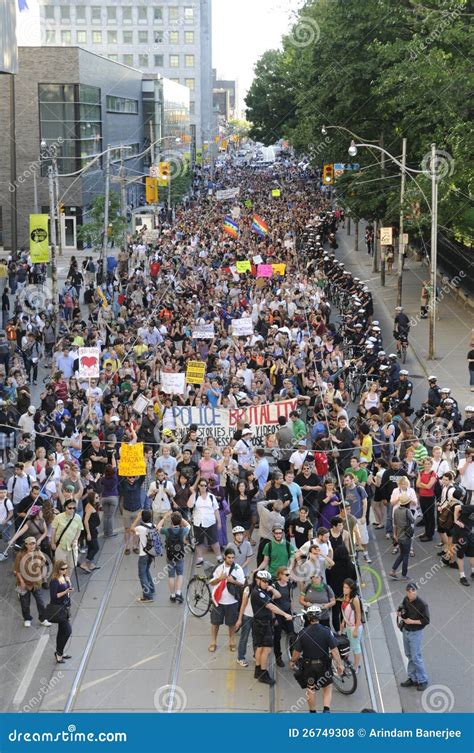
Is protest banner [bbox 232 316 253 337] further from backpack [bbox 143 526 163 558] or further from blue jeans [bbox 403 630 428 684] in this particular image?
blue jeans [bbox 403 630 428 684]

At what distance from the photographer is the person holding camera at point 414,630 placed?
11.3 metres

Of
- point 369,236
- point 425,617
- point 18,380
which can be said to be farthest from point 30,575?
point 369,236

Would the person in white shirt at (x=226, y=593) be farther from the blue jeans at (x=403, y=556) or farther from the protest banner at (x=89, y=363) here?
the protest banner at (x=89, y=363)

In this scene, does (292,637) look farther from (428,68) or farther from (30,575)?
(428,68)

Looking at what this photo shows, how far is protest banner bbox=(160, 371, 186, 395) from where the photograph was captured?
801 inches

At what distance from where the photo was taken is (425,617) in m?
11.3

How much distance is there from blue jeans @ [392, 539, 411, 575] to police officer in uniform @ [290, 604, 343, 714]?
3.58m

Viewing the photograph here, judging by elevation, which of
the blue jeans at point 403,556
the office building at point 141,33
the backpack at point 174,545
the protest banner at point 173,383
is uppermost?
the office building at point 141,33

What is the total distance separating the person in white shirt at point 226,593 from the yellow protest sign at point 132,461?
3604 mm

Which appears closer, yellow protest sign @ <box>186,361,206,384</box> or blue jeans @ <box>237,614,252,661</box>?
blue jeans @ <box>237,614,252,661</box>

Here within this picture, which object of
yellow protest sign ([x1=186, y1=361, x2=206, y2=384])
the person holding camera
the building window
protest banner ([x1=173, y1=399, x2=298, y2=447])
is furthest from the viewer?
the building window

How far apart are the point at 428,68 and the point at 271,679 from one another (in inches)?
1130

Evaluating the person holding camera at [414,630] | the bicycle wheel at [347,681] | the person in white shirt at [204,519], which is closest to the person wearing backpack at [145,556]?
the person in white shirt at [204,519]

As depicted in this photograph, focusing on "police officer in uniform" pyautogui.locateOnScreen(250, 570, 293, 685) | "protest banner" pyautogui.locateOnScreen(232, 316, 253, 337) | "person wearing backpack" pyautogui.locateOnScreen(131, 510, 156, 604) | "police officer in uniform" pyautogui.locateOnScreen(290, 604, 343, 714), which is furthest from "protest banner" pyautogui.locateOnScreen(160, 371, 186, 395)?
"police officer in uniform" pyautogui.locateOnScreen(290, 604, 343, 714)
